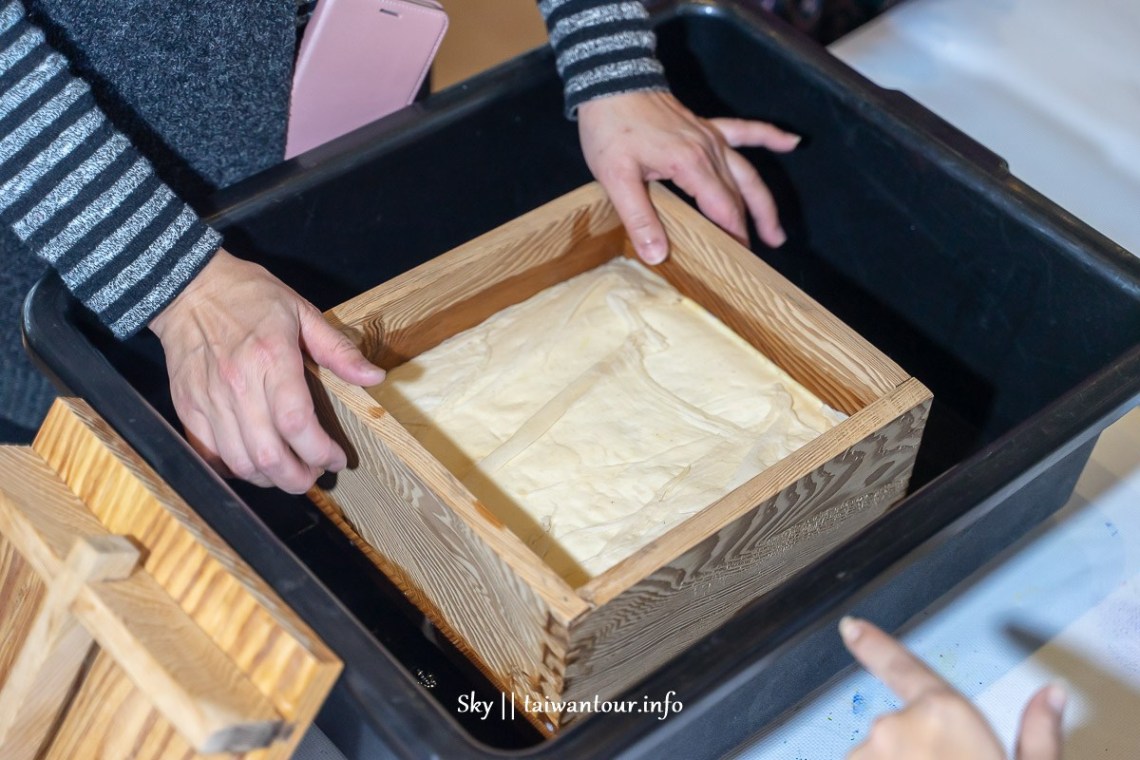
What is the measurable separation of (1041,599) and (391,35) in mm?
596

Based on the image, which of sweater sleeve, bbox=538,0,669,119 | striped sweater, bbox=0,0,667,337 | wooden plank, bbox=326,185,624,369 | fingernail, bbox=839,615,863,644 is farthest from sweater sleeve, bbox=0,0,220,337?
fingernail, bbox=839,615,863,644

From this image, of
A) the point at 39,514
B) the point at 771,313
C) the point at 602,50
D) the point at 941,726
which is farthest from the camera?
the point at 602,50

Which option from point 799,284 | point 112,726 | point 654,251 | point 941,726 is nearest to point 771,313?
point 654,251

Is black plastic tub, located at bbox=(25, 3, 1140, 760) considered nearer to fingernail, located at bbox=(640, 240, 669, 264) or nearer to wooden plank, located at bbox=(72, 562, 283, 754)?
wooden plank, located at bbox=(72, 562, 283, 754)

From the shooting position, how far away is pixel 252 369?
0.66m

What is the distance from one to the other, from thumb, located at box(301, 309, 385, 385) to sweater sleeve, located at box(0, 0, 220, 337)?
0.27 ft

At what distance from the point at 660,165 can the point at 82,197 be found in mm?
388

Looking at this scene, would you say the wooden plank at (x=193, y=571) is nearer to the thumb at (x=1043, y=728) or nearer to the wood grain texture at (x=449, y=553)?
the wood grain texture at (x=449, y=553)

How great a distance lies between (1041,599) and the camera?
0.78 m

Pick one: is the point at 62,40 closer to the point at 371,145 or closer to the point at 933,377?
the point at 371,145

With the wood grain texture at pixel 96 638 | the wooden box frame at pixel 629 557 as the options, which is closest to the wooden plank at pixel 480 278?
the wooden box frame at pixel 629 557

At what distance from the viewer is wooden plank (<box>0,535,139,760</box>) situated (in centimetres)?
54

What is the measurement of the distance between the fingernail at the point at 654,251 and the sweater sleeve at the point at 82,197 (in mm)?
289

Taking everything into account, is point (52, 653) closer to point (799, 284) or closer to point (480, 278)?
point (480, 278)
